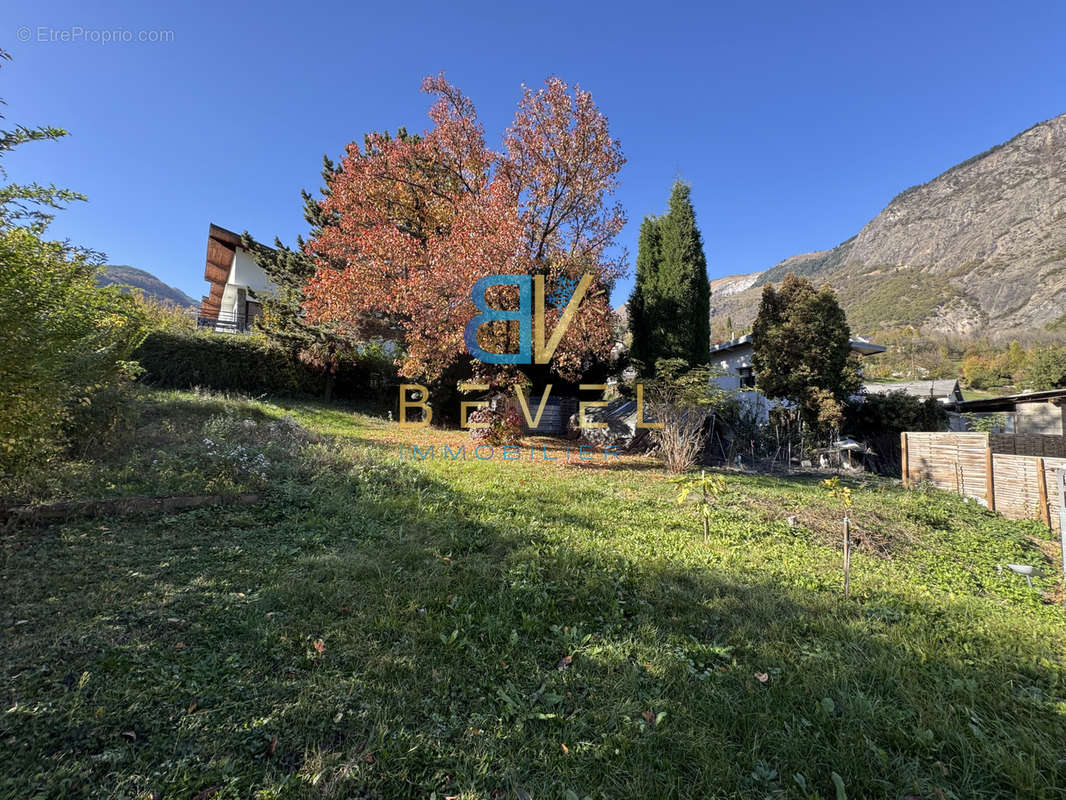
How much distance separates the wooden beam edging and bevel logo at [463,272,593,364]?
203 inches

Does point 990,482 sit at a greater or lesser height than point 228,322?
lesser

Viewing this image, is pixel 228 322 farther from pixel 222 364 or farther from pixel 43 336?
pixel 43 336

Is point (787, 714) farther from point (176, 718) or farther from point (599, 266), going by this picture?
point (599, 266)

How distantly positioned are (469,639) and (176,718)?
1.35 m

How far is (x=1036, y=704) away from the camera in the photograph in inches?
78.7

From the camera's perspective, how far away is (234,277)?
1900cm

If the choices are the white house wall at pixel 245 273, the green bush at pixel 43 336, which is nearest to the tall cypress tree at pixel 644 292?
the green bush at pixel 43 336

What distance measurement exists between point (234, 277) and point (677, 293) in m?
19.9

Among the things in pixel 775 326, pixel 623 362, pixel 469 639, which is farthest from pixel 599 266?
pixel 469 639

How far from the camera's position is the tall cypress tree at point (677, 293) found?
1190 centimetres

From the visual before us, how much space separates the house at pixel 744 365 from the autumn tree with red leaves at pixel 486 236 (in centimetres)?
548

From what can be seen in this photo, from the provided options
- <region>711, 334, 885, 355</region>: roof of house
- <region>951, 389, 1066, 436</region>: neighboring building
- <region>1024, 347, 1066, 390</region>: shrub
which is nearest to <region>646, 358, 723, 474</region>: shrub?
<region>711, 334, 885, 355</region>: roof of house

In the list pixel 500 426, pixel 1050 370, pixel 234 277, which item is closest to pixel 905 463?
pixel 500 426

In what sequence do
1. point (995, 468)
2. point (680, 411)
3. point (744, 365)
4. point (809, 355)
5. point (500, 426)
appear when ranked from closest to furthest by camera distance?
point (995, 468)
point (500, 426)
point (680, 411)
point (809, 355)
point (744, 365)
